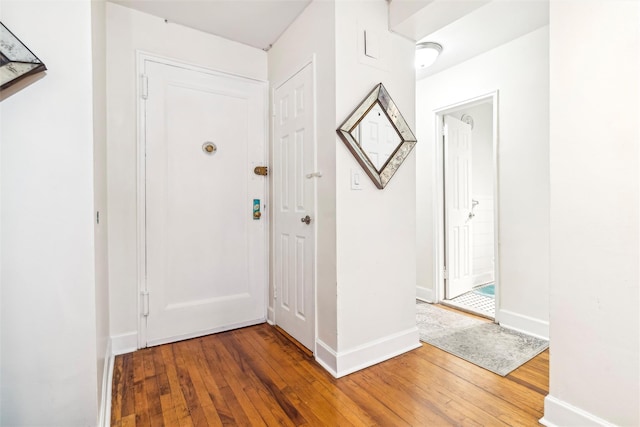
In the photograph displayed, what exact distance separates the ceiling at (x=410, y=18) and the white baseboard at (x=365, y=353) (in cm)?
208

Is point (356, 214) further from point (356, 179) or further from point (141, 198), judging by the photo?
point (141, 198)

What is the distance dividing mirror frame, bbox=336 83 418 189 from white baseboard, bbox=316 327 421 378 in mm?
1034

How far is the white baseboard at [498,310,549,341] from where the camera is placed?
7.70 feet

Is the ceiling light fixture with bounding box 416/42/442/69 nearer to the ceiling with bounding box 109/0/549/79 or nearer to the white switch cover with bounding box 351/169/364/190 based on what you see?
the ceiling with bounding box 109/0/549/79

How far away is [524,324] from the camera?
2.46 metres

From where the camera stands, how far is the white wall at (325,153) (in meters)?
1.85

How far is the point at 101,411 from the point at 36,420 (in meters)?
0.25

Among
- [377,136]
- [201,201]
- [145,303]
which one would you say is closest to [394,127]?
[377,136]

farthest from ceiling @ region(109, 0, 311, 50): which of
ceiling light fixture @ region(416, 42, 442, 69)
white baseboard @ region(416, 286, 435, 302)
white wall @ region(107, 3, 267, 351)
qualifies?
white baseboard @ region(416, 286, 435, 302)

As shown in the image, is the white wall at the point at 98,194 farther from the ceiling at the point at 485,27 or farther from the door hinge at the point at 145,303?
the ceiling at the point at 485,27

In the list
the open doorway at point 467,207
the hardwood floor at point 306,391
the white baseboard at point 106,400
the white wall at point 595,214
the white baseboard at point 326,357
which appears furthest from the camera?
the open doorway at point 467,207

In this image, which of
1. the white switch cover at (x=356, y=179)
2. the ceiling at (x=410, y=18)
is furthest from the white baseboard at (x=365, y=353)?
the ceiling at (x=410, y=18)

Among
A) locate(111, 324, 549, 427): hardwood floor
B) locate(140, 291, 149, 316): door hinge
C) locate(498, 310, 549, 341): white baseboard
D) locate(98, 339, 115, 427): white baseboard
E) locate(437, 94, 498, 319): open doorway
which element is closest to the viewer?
locate(98, 339, 115, 427): white baseboard

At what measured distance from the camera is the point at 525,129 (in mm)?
2494
